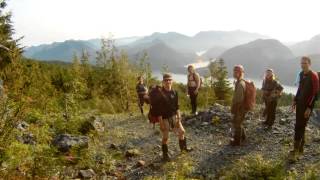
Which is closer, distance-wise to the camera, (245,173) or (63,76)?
(245,173)

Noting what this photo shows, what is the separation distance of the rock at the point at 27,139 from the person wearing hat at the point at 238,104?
6.06 metres

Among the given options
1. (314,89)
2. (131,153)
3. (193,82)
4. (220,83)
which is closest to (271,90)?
(193,82)

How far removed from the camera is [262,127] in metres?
15.9

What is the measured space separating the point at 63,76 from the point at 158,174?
48.3 metres

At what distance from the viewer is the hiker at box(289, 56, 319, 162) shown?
10664 millimetres

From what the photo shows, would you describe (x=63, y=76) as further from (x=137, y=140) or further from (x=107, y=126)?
(x=137, y=140)

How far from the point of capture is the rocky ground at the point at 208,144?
1138 cm

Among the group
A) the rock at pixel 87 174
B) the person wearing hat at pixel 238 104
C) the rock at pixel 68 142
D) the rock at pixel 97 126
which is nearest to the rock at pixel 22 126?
the rock at pixel 68 142

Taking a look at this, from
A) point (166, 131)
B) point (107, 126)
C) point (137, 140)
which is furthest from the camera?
point (107, 126)

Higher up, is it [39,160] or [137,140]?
[39,160]

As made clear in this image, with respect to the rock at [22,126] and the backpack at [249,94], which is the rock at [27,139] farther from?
the backpack at [249,94]

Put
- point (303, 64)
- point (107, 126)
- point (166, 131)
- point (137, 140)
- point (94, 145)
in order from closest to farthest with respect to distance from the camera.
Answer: point (303, 64) → point (166, 131) → point (94, 145) → point (137, 140) → point (107, 126)

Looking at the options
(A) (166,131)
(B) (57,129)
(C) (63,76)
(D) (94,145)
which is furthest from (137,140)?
(C) (63,76)

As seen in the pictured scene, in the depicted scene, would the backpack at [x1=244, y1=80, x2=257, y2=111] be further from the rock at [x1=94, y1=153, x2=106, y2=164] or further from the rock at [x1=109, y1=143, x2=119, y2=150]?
the rock at [x1=109, y1=143, x2=119, y2=150]
